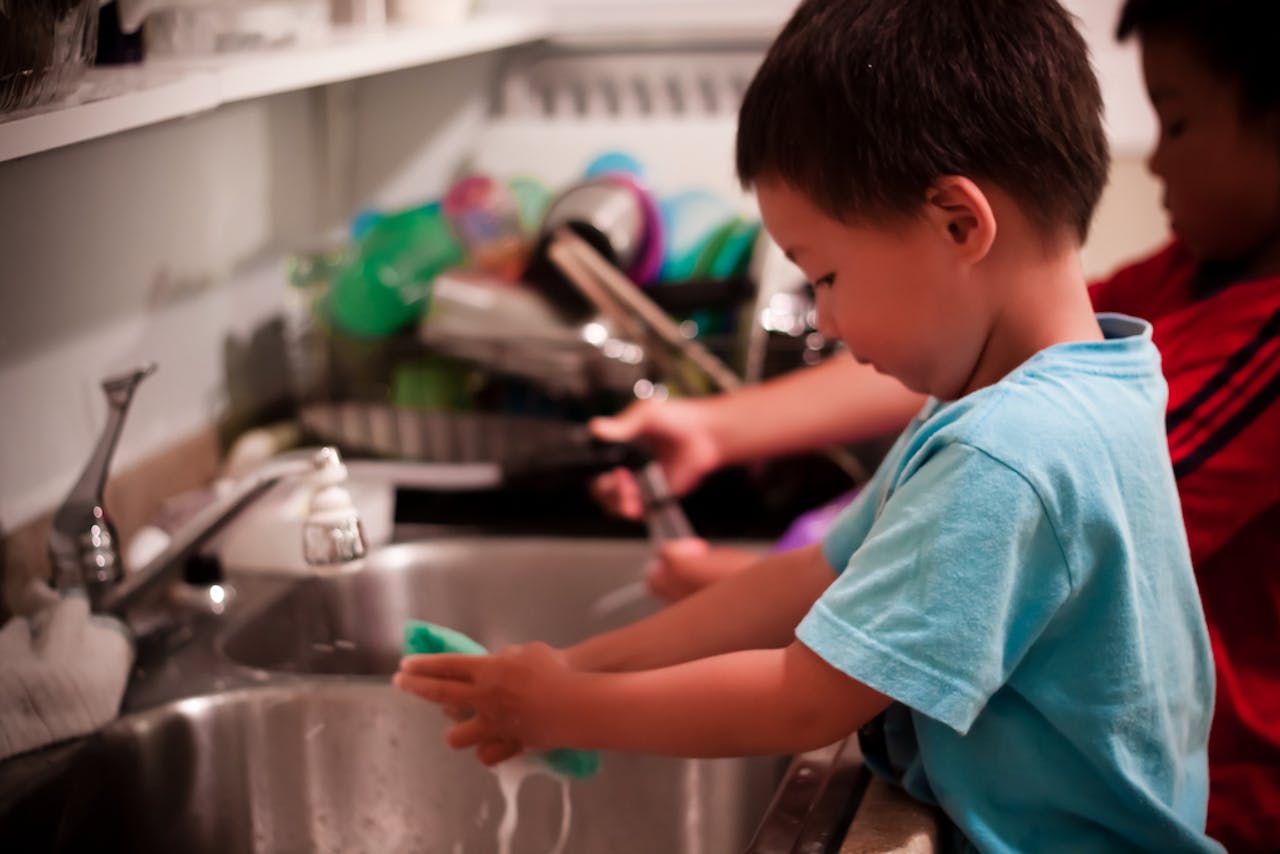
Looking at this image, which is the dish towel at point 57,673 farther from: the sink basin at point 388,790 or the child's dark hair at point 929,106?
the child's dark hair at point 929,106

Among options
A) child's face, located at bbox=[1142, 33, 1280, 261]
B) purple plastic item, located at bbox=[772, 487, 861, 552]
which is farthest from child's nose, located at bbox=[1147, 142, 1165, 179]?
purple plastic item, located at bbox=[772, 487, 861, 552]

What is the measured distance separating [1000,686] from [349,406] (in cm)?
92

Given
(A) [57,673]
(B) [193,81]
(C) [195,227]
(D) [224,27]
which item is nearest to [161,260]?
(C) [195,227]

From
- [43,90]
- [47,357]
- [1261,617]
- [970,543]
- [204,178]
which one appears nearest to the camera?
[970,543]

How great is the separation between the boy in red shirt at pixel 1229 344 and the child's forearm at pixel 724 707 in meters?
0.34

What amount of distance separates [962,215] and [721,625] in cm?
33

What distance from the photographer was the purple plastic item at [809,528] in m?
1.31

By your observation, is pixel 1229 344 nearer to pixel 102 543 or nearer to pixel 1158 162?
pixel 1158 162

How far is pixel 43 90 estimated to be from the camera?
0.86 m

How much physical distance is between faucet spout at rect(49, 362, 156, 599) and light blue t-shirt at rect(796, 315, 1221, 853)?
60 centimetres

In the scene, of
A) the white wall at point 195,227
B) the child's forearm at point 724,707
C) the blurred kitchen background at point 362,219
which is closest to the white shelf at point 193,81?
the blurred kitchen background at point 362,219

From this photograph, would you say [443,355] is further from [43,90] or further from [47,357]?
[43,90]

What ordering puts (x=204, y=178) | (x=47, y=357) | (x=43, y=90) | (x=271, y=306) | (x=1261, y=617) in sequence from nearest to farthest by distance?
(x=43, y=90), (x=1261, y=617), (x=47, y=357), (x=204, y=178), (x=271, y=306)

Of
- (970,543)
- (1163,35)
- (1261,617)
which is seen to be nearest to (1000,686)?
(970,543)
